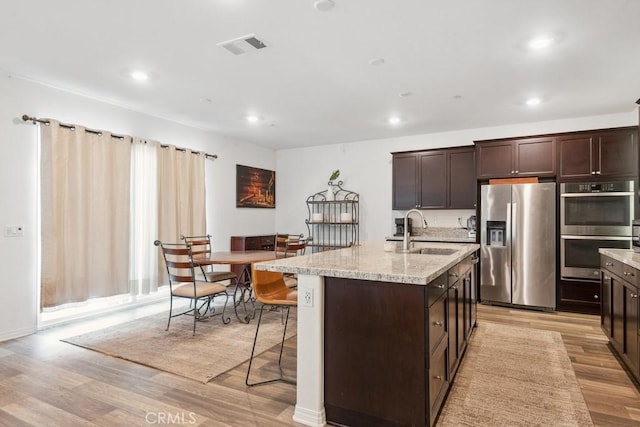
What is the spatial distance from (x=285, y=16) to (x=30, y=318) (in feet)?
12.8

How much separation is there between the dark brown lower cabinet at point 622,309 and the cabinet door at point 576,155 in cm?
167

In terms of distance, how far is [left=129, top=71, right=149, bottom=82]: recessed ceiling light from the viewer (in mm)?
3541

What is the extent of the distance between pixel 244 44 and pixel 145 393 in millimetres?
2695

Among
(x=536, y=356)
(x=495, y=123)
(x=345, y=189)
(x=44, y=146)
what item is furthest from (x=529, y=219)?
(x=44, y=146)

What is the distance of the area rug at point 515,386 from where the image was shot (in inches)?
85.0

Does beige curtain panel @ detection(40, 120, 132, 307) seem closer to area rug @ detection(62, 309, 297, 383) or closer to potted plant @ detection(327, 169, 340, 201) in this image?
area rug @ detection(62, 309, 297, 383)

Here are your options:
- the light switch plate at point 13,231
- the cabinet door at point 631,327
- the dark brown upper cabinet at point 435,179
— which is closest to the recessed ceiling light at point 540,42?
the cabinet door at point 631,327

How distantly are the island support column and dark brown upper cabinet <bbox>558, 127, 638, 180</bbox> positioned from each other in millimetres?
4281

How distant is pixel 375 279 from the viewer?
6.37 ft

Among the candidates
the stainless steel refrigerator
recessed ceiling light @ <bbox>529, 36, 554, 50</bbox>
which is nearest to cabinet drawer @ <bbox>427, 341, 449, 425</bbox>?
recessed ceiling light @ <bbox>529, 36, 554, 50</bbox>

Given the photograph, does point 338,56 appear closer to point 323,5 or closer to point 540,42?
point 323,5

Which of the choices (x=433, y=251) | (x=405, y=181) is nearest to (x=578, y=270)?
(x=433, y=251)

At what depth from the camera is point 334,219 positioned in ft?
22.5

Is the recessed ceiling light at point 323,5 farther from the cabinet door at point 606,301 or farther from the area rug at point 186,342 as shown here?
the cabinet door at point 606,301
